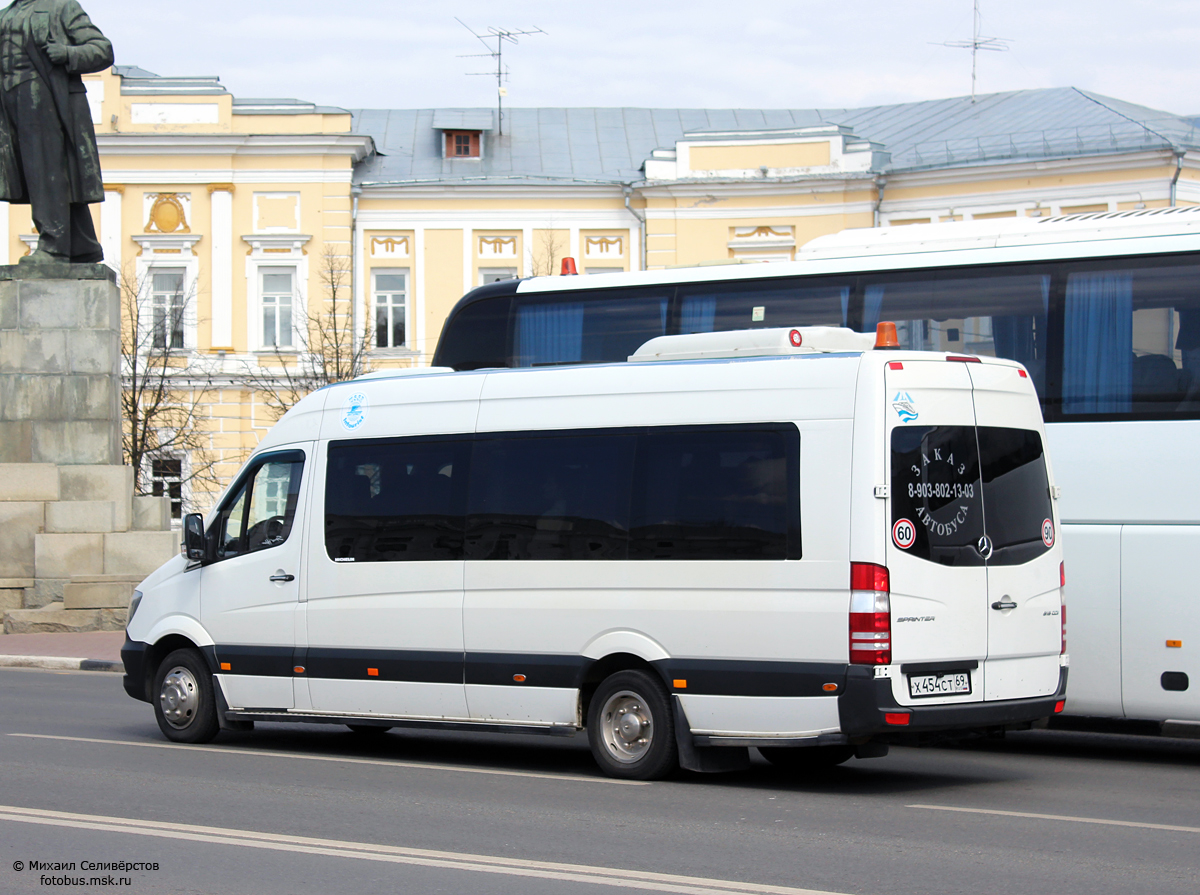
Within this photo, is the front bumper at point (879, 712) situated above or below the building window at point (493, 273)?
below

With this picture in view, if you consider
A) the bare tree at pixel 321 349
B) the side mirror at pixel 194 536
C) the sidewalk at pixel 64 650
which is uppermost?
the bare tree at pixel 321 349

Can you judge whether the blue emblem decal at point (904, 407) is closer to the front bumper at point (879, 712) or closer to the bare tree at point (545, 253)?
the front bumper at point (879, 712)

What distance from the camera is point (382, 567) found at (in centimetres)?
1020

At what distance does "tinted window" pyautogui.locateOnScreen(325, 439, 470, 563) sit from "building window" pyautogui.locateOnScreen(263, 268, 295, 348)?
30.3m

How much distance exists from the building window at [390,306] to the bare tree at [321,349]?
551 mm

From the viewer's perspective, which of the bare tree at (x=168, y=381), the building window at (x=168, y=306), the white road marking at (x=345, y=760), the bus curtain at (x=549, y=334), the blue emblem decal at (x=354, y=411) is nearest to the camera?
the white road marking at (x=345, y=760)

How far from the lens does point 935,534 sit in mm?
8586

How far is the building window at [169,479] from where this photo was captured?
38.4m

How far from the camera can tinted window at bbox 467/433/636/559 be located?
30.7ft

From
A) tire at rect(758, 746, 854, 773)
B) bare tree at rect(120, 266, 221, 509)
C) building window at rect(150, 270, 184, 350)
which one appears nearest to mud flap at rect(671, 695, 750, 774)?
tire at rect(758, 746, 854, 773)

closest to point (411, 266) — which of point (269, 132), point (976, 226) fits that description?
point (269, 132)

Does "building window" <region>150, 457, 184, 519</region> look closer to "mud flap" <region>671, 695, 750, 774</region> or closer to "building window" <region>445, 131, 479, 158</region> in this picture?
"building window" <region>445, 131, 479, 158</region>

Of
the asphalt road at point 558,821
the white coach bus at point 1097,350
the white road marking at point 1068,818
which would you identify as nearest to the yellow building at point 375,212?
the white coach bus at point 1097,350

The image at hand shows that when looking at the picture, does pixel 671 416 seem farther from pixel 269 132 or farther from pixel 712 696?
pixel 269 132
